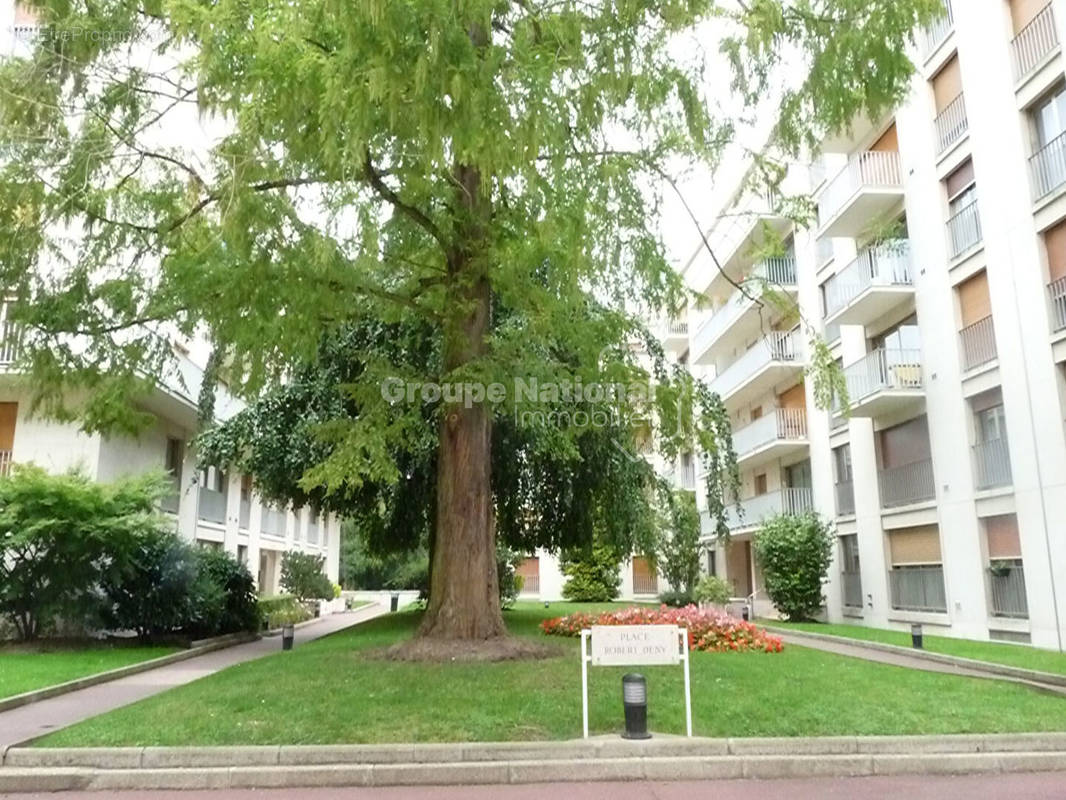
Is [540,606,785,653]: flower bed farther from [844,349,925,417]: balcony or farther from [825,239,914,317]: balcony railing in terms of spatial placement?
[825,239,914,317]: balcony railing

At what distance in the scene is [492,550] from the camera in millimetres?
12406

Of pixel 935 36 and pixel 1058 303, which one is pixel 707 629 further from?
pixel 935 36

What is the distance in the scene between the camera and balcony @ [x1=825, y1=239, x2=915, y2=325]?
Answer: 21500mm

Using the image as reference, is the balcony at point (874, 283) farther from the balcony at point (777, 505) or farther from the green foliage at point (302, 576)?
the green foliage at point (302, 576)

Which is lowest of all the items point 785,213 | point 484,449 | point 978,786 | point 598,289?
point 978,786

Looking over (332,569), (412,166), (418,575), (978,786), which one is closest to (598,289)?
(412,166)

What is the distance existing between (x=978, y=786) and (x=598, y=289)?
7032mm

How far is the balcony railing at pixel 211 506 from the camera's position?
25531 mm

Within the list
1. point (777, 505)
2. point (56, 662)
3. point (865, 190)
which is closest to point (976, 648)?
point (865, 190)

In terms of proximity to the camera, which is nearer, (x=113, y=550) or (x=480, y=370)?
(x=480, y=370)

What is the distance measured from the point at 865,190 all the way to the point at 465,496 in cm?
1527

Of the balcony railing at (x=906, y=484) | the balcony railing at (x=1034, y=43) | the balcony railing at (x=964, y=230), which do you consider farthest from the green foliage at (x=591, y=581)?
the balcony railing at (x=1034, y=43)

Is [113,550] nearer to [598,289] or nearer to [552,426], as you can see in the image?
[552,426]

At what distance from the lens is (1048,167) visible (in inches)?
648
